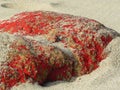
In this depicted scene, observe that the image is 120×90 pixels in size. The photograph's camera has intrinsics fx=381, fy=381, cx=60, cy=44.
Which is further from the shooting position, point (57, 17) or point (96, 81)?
point (57, 17)

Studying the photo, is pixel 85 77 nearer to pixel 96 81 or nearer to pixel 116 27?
pixel 96 81

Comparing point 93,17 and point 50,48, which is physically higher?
point 50,48

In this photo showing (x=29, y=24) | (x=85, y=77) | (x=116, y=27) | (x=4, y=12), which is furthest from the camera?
(x=4, y=12)

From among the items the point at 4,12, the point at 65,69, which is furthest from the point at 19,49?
the point at 4,12

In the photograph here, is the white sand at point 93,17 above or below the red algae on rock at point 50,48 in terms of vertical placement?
below

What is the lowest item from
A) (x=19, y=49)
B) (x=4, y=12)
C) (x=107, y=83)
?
(x=4, y=12)
